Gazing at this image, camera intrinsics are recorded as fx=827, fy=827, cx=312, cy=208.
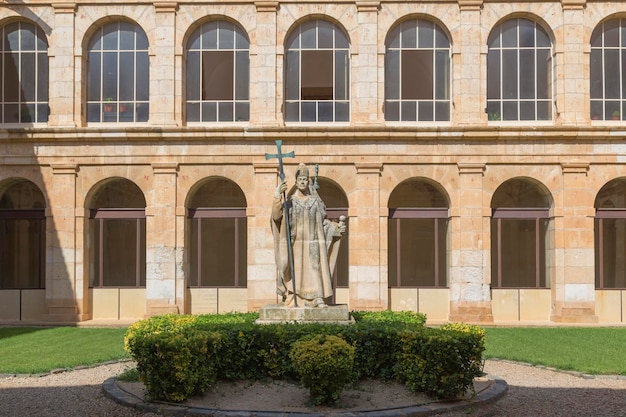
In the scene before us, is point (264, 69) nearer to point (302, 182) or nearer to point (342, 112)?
point (342, 112)

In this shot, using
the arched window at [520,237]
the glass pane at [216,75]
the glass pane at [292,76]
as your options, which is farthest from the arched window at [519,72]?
the glass pane at [216,75]

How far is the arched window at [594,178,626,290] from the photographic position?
29156mm

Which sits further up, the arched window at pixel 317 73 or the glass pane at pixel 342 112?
the arched window at pixel 317 73

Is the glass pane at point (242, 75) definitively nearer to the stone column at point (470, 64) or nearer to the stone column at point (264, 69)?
the stone column at point (264, 69)

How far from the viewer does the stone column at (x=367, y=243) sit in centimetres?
2809

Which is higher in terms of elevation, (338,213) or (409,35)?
(409,35)

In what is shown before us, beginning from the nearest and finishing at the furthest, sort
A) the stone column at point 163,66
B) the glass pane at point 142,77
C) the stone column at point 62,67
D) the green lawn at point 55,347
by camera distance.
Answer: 1. the green lawn at point 55,347
2. the stone column at point 163,66
3. the stone column at point 62,67
4. the glass pane at point 142,77

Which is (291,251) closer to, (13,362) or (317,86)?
(13,362)

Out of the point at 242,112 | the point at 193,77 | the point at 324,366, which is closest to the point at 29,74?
the point at 193,77

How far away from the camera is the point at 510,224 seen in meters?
29.4

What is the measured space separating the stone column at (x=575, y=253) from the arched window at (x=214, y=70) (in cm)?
1161

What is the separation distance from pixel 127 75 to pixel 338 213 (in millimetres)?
8977

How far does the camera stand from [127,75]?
2947 centimetres

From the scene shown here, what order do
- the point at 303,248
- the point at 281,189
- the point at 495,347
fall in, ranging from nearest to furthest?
the point at 281,189, the point at 303,248, the point at 495,347
